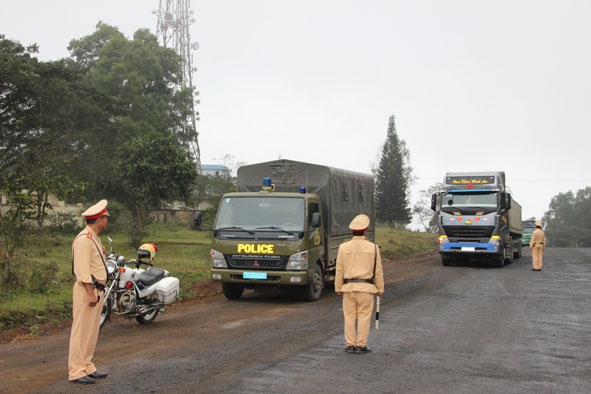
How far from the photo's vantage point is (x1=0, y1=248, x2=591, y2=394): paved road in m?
6.39

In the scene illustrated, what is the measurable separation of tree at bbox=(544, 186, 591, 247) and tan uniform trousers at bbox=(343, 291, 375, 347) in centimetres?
12169

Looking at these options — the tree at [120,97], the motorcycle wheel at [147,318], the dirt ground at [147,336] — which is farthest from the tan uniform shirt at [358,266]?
the tree at [120,97]

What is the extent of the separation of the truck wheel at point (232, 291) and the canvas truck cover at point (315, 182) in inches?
94.7

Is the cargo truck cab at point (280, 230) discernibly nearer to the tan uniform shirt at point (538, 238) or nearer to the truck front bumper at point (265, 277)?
the truck front bumper at point (265, 277)

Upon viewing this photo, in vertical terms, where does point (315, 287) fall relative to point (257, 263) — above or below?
below

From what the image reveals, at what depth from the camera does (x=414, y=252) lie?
35.1 meters

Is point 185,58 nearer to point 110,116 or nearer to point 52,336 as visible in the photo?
point 110,116

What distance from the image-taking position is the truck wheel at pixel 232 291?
Answer: 1359cm

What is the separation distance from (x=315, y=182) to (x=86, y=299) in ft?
28.2

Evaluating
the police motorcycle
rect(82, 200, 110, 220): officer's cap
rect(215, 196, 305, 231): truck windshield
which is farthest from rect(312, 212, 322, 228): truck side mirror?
rect(82, 200, 110, 220): officer's cap

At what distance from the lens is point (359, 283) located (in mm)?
7969

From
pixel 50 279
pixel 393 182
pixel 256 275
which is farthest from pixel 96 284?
pixel 393 182

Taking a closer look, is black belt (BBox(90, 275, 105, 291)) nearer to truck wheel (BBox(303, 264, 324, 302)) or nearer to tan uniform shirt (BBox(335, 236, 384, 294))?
tan uniform shirt (BBox(335, 236, 384, 294))

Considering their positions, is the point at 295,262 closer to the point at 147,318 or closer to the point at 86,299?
the point at 147,318
